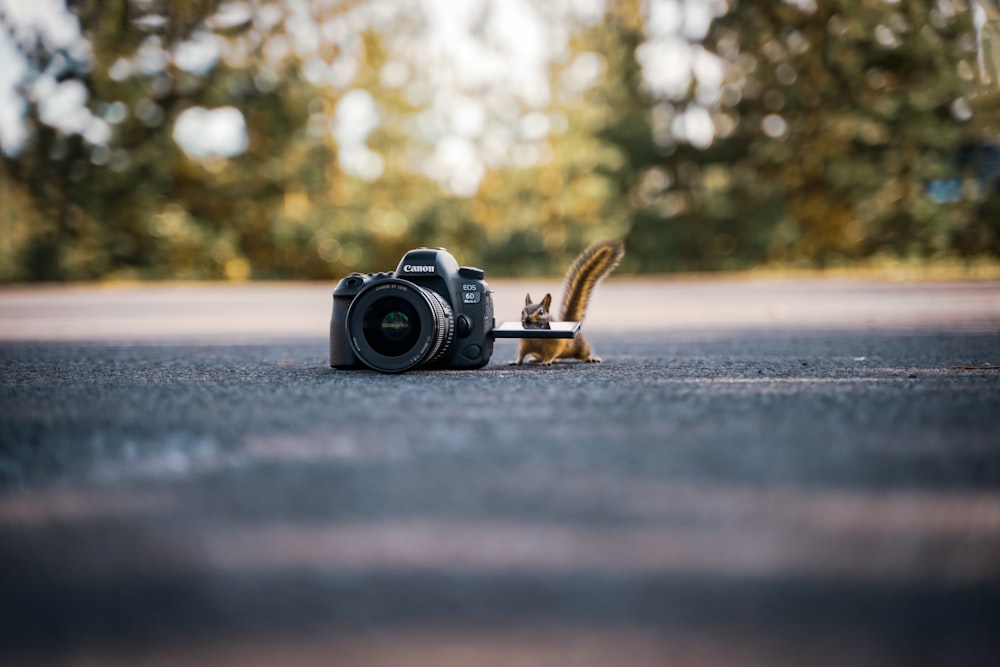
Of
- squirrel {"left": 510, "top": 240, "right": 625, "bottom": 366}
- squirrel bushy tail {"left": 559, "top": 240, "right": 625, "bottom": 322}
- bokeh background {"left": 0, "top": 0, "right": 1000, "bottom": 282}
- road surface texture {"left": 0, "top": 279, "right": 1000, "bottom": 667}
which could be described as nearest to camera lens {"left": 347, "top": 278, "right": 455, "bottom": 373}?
road surface texture {"left": 0, "top": 279, "right": 1000, "bottom": 667}

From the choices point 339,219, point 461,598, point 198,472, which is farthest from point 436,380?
point 339,219

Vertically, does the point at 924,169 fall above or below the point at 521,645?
above

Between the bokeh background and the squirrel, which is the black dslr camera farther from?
the bokeh background

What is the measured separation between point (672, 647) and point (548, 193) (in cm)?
1942

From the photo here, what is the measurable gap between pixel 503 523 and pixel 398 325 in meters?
2.02

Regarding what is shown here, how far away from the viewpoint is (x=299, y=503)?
5.19 ft

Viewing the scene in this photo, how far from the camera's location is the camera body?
3.36 meters

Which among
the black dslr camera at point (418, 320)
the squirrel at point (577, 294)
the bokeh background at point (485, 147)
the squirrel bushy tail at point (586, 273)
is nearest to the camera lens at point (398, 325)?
the black dslr camera at point (418, 320)

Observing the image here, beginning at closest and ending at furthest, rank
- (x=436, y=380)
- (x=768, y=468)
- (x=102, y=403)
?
(x=768, y=468), (x=102, y=403), (x=436, y=380)

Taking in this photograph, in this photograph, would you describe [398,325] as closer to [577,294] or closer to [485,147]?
[577,294]

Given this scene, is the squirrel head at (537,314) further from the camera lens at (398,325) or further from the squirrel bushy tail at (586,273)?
the camera lens at (398,325)

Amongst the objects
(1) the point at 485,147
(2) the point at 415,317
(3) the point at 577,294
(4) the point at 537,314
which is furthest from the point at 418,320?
(1) the point at 485,147

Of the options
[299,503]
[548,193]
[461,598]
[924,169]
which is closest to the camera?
[461,598]

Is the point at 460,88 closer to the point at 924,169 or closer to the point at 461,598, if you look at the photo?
the point at 924,169
